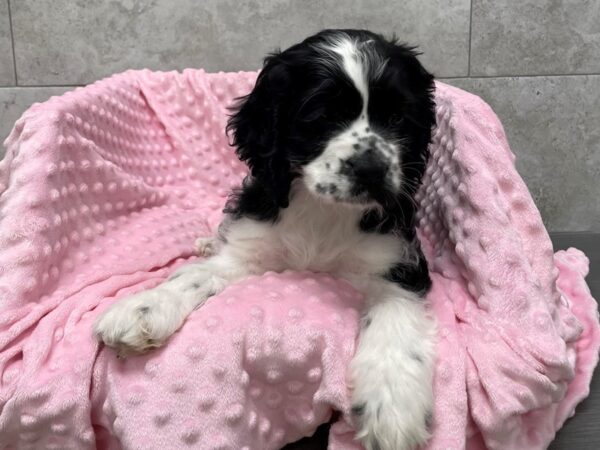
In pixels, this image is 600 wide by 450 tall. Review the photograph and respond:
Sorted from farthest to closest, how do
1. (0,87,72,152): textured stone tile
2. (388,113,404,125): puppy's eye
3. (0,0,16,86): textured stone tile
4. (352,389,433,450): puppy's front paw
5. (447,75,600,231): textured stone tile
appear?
(447,75,600,231): textured stone tile
(0,87,72,152): textured stone tile
(0,0,16,86): textured stone tile
(388,113,404,125): puppy's eye
(352,389,433,450): puppy's front paw

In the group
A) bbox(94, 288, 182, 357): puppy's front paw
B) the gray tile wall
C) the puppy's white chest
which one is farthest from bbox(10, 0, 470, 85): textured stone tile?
bbox(94, 288, 182, 357): puppy's front paw

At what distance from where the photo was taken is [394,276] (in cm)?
170

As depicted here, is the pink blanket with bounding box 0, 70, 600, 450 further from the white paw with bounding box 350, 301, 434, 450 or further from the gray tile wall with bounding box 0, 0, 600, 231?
the gray tile wall with bounding box 0, 0, 600, 231

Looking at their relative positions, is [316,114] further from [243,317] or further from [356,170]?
[243,317]

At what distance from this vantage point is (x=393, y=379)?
4.30 feet

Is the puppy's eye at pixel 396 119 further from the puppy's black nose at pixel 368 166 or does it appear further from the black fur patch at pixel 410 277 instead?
the black fur patch at pixel 410 277

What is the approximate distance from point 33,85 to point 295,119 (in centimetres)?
177

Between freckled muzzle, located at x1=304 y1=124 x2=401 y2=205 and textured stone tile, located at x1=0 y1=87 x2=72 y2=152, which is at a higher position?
freckled muzzle, located at x1=304 y1=124 x2=401 y2=205

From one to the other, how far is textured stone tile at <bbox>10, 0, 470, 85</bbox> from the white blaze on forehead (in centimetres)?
129

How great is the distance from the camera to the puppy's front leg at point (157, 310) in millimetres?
1306

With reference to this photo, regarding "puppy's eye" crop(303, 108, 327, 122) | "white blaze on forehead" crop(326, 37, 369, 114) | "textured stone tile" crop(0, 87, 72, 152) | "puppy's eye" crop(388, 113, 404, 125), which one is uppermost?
"white blaze on forehead" crop(326, 37, 369, 114)

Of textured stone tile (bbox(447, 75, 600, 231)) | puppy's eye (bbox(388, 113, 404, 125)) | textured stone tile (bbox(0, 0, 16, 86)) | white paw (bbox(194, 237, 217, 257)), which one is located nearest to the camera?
puppy's eye (bbox(388, 113, 404, 125))

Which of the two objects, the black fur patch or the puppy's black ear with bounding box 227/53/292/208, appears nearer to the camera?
the puppy's black ear with bounding box 227/53/292/208

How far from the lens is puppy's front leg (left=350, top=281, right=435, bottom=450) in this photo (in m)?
1.24
